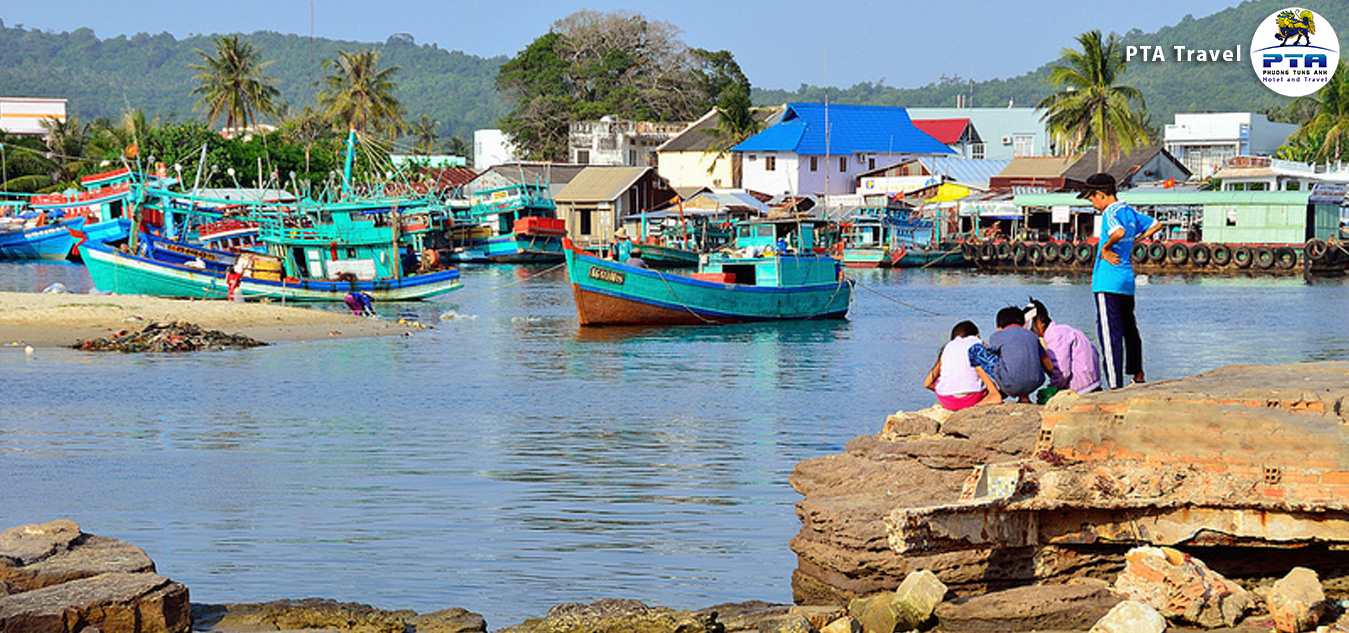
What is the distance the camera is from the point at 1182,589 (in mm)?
7086

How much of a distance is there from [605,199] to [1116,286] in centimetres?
6152

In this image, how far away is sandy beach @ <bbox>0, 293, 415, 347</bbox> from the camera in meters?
25.5

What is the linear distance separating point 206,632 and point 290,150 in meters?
74.7

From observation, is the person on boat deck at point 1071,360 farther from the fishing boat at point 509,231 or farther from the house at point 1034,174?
the house at point 1034,174

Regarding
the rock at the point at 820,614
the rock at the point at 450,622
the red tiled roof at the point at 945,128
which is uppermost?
the red tiled roof at the point at 945,128

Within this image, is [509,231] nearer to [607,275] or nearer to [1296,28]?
[1296,28]

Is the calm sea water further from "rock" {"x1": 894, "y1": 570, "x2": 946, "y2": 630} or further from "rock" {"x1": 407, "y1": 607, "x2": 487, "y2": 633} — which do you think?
"rock" {"x1": 894, "y1": 570, "x2": 946, "y2": 630}

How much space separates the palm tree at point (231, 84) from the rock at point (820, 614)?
249 ft

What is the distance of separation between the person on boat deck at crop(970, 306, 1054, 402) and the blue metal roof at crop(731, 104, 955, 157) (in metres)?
65.2

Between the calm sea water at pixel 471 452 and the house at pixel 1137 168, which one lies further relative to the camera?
the house at pixel 1137 168

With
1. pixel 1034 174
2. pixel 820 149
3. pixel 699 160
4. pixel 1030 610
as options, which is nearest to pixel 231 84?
pixel 699 160

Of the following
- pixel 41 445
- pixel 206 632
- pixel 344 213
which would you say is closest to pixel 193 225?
pixel 344 213

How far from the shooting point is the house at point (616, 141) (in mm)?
83375

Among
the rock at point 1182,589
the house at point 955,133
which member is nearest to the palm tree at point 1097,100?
the house at point 955,133
